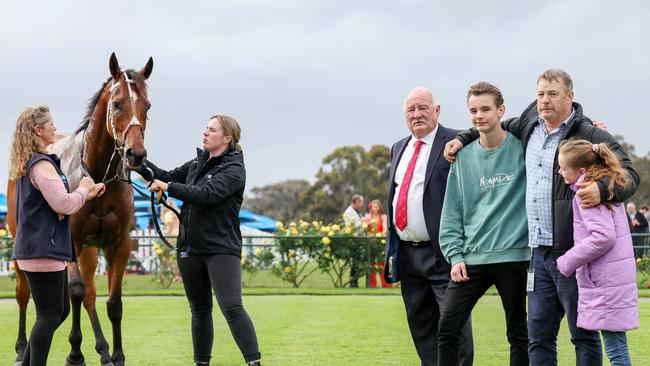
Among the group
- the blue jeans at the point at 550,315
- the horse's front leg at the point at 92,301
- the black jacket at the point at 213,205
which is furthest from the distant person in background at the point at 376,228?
the blue jeans at the point at 550,315

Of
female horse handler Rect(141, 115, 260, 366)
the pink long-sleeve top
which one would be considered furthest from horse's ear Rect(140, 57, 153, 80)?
the pink long-sleeve top

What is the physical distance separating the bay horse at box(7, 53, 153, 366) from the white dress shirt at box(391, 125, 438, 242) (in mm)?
1996

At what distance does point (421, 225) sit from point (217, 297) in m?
1.53

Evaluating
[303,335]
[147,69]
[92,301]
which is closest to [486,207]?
[147,69]

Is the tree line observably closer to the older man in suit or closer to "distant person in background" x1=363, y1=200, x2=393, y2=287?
"distant person in background" x1=363, y1=200, x2=393, y2=287

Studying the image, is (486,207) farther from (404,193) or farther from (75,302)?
(75,302)

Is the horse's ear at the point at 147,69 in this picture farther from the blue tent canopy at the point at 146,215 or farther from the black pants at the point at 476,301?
the blue tent canopy at the point at 146,215

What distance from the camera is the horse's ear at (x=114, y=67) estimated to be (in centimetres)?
681

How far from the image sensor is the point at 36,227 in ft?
18.4

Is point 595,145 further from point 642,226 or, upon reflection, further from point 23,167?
point 642,226

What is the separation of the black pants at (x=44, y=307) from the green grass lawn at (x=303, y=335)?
1784 mm

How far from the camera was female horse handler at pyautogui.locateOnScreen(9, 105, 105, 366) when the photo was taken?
5.56m

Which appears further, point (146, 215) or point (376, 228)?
point (146, 215)

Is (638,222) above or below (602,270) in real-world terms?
above
